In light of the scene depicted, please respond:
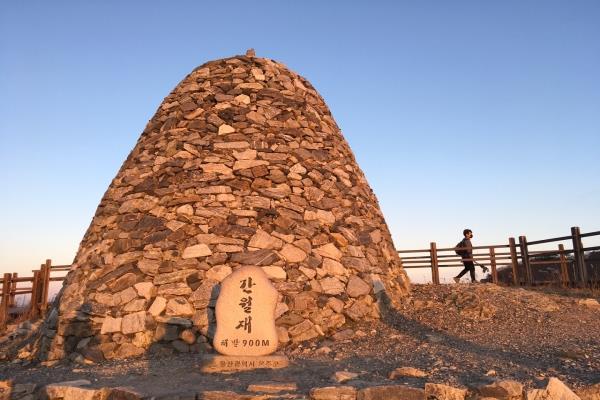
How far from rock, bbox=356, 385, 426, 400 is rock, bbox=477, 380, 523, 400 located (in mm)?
494

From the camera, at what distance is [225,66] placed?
8781 mm

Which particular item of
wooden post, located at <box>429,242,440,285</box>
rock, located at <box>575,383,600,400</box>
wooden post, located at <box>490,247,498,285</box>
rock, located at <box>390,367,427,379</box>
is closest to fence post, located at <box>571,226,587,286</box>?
wooden post, located at <box>490,247,498,285</box>

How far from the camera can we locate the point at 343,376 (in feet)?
13.5

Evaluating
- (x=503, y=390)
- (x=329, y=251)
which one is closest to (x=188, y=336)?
(x=329, y=251)

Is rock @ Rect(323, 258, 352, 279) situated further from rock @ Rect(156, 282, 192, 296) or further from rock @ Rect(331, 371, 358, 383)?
rock @ Rect(331, 371, 358, 383)

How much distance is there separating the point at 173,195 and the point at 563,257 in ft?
30.2

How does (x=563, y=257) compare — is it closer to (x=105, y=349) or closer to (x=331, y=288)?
(x=331, y=288)

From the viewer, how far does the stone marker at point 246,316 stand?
5.00 metres

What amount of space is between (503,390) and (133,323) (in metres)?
4.49

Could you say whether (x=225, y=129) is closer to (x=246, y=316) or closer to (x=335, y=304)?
(x=335, y=304)

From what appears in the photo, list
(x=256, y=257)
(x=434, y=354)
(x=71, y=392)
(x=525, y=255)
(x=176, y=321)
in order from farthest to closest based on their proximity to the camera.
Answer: (x=525, y=255), (x=256, y=257), (x=176, y=321), (x=434, y=354), (x=71, y=392)

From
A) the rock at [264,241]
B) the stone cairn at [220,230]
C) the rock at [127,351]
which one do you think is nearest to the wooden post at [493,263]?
the stone cairn at [220,230]

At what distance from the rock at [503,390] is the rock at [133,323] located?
13.8ft

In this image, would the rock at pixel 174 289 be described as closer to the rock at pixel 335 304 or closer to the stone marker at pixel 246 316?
the stone marker at pixel 246 316
